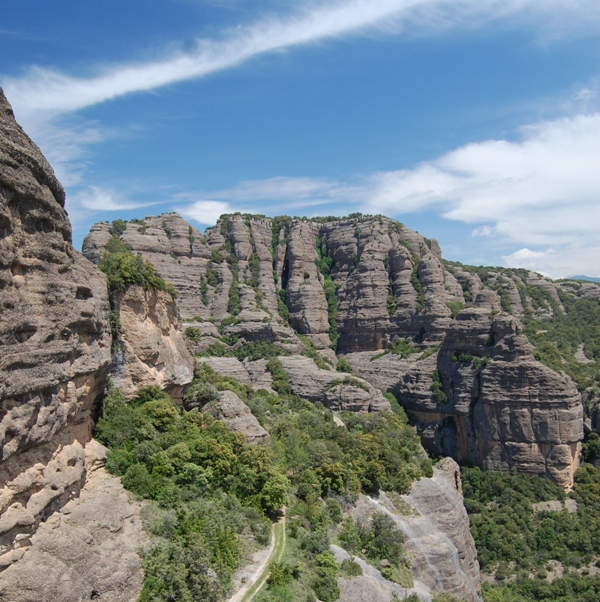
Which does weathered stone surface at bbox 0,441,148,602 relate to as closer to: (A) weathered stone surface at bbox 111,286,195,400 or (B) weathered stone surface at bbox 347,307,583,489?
(A) weathered stone surface at bbox 111,286,195,400

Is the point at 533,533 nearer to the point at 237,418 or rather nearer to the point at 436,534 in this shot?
the point at 436,534

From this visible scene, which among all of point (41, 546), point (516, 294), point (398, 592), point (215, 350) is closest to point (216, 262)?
point (215, 350)

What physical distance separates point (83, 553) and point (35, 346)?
7.61m

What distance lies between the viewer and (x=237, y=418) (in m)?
37.1

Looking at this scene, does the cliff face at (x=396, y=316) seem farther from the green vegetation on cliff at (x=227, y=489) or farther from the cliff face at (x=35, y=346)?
the cliff face at (x=35, y=346)

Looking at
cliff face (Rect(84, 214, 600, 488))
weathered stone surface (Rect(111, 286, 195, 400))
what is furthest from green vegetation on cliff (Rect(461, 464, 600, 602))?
weathered stone surface (Rect(111, 286, 195, 400))

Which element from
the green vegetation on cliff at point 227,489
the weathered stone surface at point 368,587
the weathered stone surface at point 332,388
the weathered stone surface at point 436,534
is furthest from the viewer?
the weathered stone surface at point 332,388

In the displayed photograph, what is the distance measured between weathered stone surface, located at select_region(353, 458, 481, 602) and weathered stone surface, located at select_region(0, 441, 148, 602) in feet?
57.4

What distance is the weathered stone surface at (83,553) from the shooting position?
17812 millimetres

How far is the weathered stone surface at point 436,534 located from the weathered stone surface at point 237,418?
26.4 feet

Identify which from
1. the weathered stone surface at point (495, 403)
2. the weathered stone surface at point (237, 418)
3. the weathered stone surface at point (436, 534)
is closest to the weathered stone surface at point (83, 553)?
the weathered stone surface at point (237, 418)

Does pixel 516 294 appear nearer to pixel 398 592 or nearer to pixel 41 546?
pixel 398 592

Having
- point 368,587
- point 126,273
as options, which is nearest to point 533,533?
point 368,587

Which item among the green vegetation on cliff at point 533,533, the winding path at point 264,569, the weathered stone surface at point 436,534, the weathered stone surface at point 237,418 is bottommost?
the green vegetation on cliff at point 533,533
